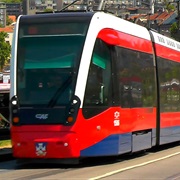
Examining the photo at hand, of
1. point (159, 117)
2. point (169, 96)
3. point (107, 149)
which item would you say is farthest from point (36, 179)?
point (169, 96)

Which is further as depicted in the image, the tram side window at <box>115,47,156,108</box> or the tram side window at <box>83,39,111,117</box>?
the tram side window at <box>115,47,156,108</box>

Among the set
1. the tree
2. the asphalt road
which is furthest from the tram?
the tree

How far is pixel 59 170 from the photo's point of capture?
585 inches

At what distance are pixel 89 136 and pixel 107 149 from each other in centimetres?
74

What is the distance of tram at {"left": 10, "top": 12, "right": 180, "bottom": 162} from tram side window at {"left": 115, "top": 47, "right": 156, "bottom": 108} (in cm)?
2

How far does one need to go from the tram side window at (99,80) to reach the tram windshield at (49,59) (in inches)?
15.6

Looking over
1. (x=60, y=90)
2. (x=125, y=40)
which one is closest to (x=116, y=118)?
(x=60, y=90)

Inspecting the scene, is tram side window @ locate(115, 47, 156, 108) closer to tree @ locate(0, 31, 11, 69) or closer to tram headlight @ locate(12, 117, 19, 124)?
tram headlight @ locate(12, 117, 19, 124)

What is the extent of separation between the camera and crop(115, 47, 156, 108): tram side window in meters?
16.1

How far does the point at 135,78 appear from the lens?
17047mm

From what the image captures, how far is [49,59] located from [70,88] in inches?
34.7

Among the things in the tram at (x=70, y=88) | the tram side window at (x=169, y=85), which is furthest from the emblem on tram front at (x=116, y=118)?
the tram side window at (x=169, y=85)

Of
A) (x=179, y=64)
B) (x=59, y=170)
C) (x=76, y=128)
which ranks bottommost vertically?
(x=59, y=170)

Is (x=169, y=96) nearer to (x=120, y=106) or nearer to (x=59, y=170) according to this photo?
(x=120, y=106)
